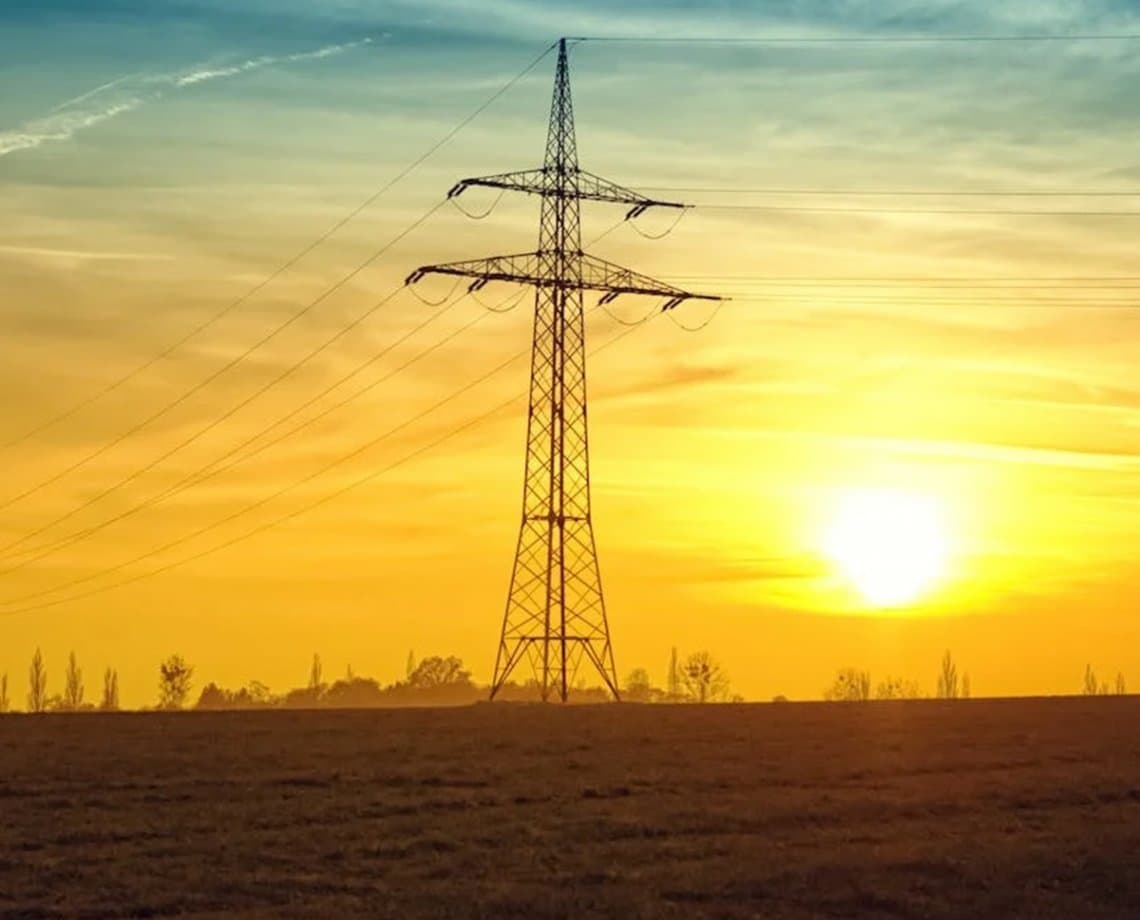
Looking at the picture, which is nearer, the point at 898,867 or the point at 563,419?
the point at 898,867

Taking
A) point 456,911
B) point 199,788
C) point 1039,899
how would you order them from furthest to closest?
1. point 199,788
2. point 1039,899
3. point 456,911

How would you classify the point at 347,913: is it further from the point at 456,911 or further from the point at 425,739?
the point at 425,739

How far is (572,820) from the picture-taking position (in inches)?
1901

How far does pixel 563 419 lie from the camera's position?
281 ft

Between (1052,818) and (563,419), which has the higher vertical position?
(563,419)

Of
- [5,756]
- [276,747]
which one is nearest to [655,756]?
[276,747]

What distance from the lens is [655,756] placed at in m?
64.1

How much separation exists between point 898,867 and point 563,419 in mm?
45317

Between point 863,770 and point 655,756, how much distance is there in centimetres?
742

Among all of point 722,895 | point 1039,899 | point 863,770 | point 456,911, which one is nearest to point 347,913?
point 456,911

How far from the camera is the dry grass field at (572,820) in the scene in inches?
1526

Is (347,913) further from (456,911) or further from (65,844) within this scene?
(65,844)

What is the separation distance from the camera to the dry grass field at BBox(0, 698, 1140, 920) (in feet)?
127

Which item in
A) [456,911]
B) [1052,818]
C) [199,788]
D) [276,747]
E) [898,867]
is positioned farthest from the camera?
[276,747]
